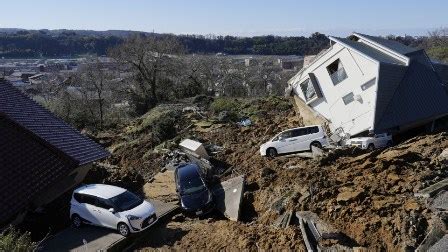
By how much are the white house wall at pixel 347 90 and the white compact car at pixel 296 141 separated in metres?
2.21

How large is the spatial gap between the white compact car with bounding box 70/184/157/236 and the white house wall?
12323 millimetres

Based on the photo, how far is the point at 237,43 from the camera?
163 metres

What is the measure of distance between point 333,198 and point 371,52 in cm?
1348

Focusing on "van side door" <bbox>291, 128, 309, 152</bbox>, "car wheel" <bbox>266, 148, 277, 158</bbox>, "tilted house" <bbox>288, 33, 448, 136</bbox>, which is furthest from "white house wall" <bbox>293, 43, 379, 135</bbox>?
"car wheel" <bbox>266, 148, 277, 158</bbox>

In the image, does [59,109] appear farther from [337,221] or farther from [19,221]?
[337,221]

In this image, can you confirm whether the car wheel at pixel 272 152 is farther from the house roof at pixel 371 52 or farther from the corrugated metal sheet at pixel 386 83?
the house roof at pixel 371 52

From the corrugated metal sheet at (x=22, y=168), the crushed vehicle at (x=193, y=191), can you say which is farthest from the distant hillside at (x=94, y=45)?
the corrugated metal sheet at (x=22, y=168)

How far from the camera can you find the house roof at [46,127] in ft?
61.7

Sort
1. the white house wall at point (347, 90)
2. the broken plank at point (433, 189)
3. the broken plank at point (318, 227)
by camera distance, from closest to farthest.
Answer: the broken plank at point (318, 227), the broken plank at point (433, 189), the white house wall at point (347, 90)

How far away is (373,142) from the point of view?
21828 mm

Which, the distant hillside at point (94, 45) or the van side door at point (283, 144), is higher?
the distant hillside at point (94, 45)

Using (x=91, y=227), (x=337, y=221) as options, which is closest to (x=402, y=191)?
(x=337, y=221)

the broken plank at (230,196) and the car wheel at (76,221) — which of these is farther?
the broken plank at (230,196)

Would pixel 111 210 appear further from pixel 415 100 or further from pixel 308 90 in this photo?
pixel 308 90
